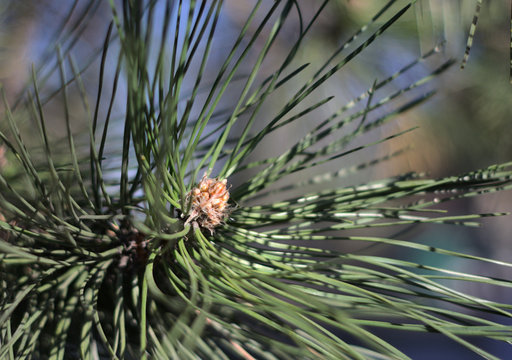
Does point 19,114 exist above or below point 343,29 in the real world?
below

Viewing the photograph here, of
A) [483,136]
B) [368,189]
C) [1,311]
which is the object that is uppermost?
[483,136]

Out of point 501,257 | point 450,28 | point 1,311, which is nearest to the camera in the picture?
point 1,311

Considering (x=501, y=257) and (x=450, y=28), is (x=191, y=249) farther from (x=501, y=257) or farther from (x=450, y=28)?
(x=501, y=257)

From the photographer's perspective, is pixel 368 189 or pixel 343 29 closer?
pixel 368 189

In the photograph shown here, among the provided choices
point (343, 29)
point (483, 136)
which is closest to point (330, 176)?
point (343, 29)

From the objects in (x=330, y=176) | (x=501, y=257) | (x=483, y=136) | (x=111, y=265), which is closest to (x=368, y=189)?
(x=330, y=176)

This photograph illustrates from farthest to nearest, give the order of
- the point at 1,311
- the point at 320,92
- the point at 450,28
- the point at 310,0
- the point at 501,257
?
the point at 501,257
the point at 320,92
the point at 310,0
the point at 450,28
the point at 1,311
